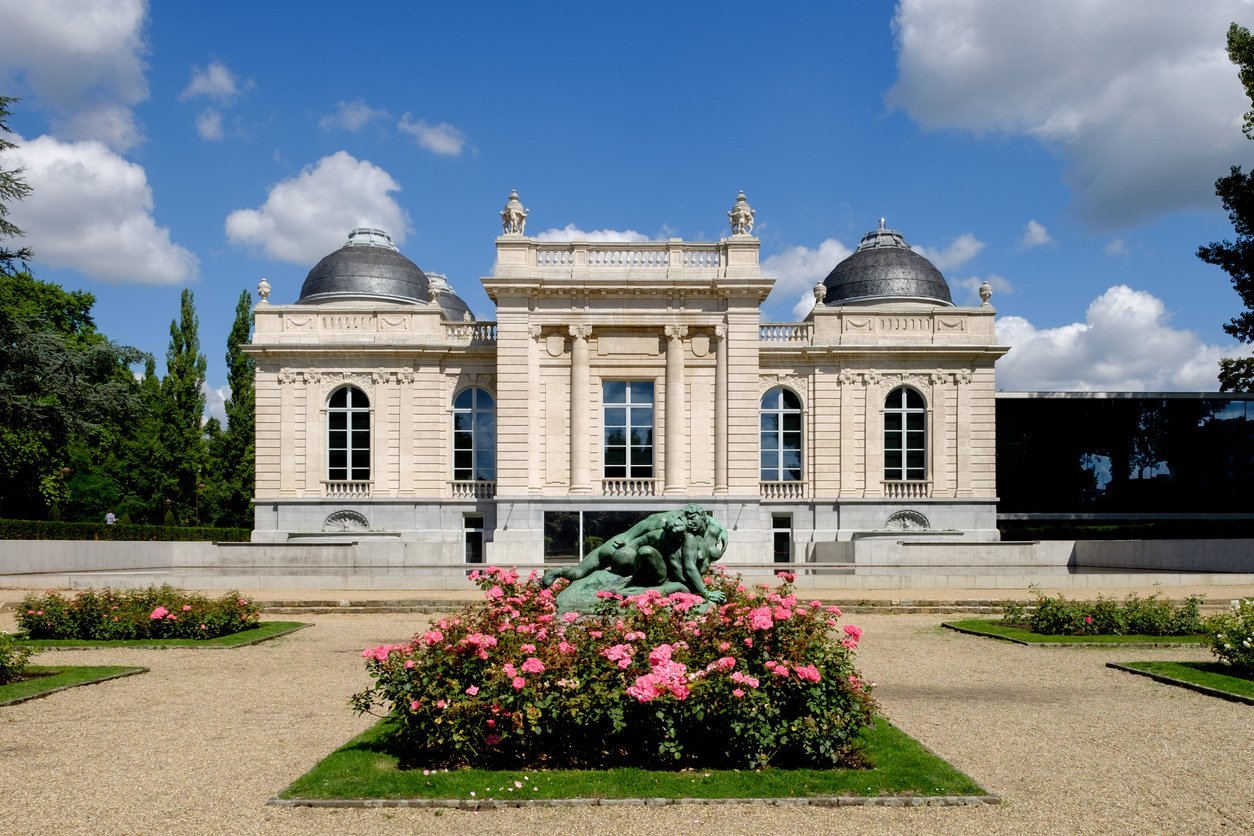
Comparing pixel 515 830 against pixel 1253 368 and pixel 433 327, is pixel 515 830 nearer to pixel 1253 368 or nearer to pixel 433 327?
pixel 433 327

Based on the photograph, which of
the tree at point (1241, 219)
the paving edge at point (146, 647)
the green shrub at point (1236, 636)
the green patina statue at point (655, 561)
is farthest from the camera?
the tree at point (1241, 219)

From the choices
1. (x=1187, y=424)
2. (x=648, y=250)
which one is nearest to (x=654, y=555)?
(x=648, y=250)

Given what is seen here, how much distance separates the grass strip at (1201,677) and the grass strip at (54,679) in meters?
15.5

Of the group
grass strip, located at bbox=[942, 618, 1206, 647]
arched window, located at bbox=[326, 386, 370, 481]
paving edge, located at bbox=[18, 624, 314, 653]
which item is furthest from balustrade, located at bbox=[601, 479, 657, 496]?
paving edge, located at bbox=[18, 624, 314, 653]

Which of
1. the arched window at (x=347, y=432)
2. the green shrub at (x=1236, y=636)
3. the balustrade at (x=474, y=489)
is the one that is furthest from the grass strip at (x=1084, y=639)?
the arched window at (x=347, y=432)

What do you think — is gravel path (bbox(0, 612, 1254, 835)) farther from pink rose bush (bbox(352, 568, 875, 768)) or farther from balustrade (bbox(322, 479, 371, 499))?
balustrade (bbox(322, 479, 371, 499))

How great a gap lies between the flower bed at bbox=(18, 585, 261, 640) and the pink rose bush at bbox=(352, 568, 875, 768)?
10.2 metres

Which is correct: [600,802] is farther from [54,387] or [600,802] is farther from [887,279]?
[887,279]

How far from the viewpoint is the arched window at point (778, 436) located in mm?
42625

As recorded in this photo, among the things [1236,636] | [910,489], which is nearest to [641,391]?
[910,489]

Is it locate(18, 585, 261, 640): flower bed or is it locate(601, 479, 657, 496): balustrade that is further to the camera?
locate(601, 479, 657, 496): balustrade

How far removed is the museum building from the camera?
38375 mm

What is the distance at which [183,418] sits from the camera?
5447 centimetres

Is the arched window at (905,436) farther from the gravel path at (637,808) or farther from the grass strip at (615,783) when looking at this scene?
the grass strip at (615,783)
